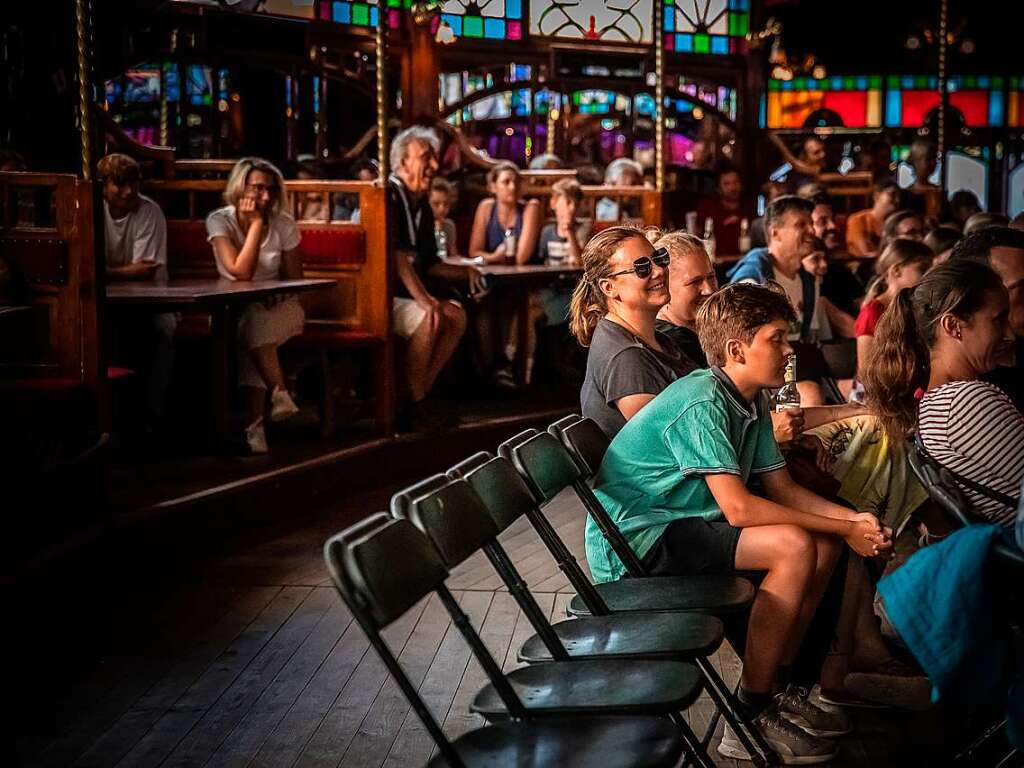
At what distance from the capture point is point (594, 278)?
3695mm

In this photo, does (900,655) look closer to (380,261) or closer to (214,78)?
(380,261)

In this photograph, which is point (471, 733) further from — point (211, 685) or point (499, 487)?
point (211, 685)

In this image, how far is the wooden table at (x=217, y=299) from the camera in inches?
206

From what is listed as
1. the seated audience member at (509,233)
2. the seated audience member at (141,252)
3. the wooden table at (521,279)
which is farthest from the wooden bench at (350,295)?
the seated audience member at (509,233)

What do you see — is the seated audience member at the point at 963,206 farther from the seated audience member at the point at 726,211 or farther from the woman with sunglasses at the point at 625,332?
the woman with sunglasses at the point at 625,332

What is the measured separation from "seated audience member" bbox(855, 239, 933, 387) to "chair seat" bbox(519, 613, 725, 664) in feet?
7.57

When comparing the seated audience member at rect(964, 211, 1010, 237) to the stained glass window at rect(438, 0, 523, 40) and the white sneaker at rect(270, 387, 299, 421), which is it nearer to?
the white sneaker at rect(270, 387, 299, 421)

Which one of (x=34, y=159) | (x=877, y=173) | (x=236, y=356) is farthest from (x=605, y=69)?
(x=236, y=356)

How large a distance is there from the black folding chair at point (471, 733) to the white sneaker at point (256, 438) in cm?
364

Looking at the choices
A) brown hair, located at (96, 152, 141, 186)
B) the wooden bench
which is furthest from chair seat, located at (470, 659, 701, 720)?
brown hair, located at (96, 152, 141, 186)

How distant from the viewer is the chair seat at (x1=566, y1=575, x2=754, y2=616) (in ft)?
9.71

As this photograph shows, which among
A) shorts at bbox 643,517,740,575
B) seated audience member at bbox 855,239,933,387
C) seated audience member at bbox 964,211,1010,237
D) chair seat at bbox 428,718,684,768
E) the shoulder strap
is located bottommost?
chair seat at bbox 428,718,684,768

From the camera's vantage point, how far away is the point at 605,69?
12.4 m

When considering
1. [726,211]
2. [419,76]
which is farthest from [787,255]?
[419,76]
